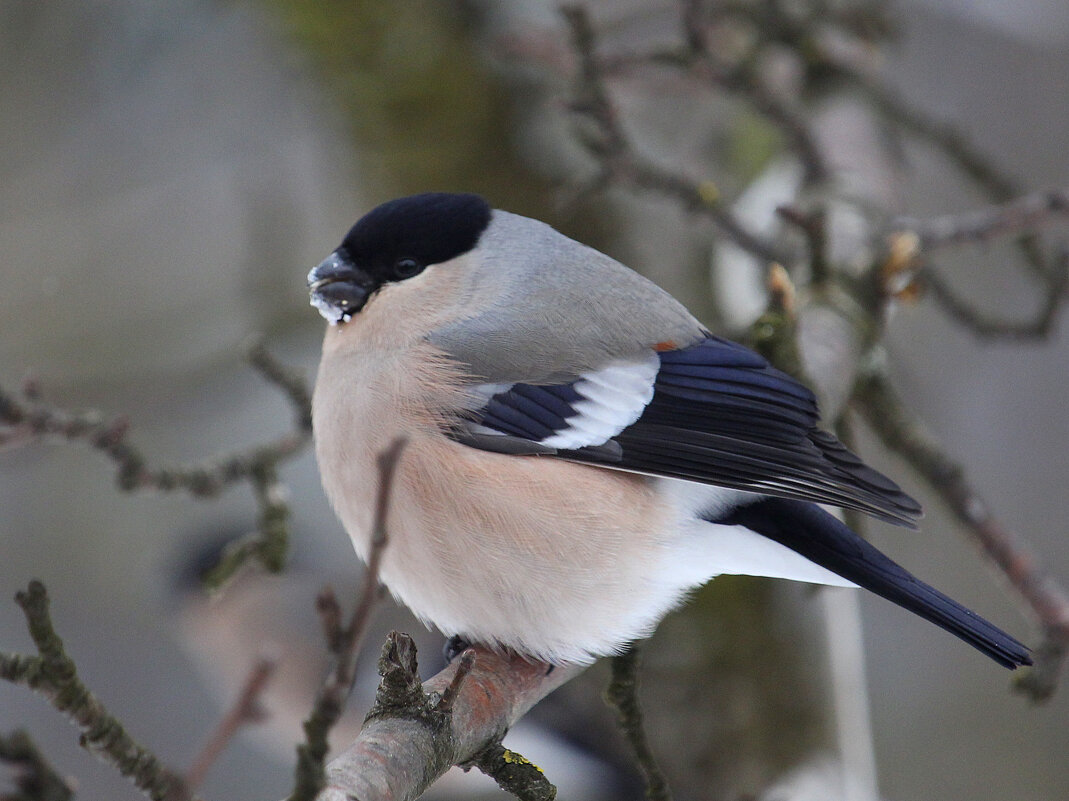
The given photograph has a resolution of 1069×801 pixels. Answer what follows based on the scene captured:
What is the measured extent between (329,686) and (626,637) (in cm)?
115

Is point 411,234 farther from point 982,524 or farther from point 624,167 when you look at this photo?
point 982,524

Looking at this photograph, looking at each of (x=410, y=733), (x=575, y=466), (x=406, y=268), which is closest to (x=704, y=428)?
(x=575, y=466)

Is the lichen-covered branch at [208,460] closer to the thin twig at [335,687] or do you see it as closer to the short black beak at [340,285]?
the short black beak at [340,285]

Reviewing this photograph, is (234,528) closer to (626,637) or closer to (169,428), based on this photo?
(169,428)

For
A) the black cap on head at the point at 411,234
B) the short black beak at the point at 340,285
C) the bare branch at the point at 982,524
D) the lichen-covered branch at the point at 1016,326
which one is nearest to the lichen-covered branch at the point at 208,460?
the short black beak at the point at 340,285

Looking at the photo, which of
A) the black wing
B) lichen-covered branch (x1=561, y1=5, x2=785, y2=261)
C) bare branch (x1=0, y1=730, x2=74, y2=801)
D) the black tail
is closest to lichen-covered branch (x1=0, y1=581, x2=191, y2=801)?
bare branch (x1=0, y1=730, x2=74, y2=801)

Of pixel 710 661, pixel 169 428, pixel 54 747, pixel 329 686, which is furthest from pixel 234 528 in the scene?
pixel 329 686

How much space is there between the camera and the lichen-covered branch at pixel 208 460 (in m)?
1.89

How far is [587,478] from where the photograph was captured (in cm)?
199

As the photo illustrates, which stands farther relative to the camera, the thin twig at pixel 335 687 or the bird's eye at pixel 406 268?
the bird's eye at pixel 406 268

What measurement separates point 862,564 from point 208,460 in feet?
4.82

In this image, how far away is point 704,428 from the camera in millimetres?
1986

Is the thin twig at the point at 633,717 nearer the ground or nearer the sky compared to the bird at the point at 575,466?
nearer the ground

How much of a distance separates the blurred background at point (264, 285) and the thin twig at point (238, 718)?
2.39 metres
